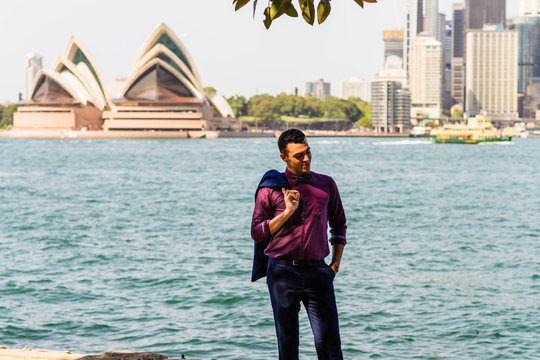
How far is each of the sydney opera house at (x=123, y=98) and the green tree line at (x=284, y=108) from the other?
31848mm

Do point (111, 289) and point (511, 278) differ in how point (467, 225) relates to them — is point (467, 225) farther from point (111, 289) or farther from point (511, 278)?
point (111, 289)

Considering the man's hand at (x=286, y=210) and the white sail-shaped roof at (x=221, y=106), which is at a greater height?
the white sail-shaped roof at (x=221, y=106)

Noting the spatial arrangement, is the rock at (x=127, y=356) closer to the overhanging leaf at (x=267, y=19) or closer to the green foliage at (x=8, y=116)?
the overhanging leaf at (x=267, y=19)

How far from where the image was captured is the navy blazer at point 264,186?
4.07 m

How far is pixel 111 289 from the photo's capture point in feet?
35.7

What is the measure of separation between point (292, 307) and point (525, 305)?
662 cm

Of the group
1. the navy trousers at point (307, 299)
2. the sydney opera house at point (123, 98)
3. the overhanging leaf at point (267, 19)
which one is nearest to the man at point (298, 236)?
the navy trousers at point (307, 299)

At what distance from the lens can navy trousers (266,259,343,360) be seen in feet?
13.5

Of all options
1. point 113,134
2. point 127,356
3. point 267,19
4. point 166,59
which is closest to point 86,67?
point 113,134

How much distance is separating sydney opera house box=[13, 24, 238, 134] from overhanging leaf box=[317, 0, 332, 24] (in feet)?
320

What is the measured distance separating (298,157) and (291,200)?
0.74 feet

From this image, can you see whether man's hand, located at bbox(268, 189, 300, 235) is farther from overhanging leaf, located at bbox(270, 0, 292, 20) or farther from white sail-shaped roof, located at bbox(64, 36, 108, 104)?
white sail-shaped roof, located at bbox(64, 36, 108, 104)

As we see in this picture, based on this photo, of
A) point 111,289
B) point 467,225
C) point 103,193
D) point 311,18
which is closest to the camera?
point 311,18

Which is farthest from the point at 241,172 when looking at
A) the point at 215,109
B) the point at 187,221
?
the point at 215,109
